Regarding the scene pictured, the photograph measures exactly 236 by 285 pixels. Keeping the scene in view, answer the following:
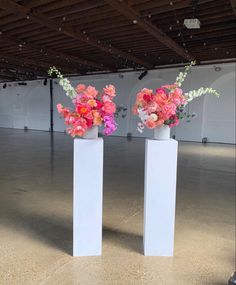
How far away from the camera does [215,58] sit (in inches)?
484

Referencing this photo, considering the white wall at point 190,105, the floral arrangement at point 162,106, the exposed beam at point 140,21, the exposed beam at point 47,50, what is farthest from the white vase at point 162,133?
the white wall at point 190,105

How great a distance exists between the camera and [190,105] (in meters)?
13.4

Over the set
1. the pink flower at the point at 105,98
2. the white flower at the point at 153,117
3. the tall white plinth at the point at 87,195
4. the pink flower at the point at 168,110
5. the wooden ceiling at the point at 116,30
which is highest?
the wooden ceiling at the point at 116,30

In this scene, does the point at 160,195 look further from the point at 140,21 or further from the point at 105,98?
the point at 140,21

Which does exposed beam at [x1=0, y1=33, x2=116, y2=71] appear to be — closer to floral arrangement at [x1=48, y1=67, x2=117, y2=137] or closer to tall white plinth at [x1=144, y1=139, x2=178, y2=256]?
floral arrangement at [x1=48, y1=67, x2=117, y2=137]

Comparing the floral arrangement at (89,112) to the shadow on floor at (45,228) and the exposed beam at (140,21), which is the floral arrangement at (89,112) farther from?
the exposed beam at (140,21)

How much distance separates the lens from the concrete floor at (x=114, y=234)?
210cm

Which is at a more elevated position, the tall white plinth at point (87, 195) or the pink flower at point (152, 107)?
the pink flower at point (152, 107)

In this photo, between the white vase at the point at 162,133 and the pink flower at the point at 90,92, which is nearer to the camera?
the pink flower at the point at 90,92

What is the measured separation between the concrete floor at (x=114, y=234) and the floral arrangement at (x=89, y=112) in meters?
1.08

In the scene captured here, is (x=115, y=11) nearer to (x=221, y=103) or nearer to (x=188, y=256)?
(x=188, y=256)

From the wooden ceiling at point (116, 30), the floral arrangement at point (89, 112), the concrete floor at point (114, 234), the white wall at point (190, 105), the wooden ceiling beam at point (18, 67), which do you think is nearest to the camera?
the concrete floor at point (114, 234)

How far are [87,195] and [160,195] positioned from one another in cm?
62

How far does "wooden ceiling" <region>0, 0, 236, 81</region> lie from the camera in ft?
20.6
